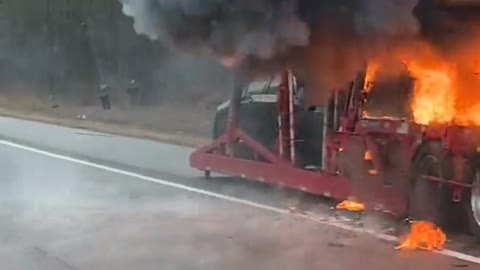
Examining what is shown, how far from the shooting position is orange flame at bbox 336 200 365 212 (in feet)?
38.0

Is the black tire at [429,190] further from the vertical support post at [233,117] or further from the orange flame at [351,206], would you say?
the vertical support post at [233,117]

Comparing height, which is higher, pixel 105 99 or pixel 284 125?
pixel 105 99

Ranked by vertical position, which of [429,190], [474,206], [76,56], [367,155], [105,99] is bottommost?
[474,206]

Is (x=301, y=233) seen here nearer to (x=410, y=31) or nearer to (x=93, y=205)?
(x=410, y=31)

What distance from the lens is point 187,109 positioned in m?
34.4

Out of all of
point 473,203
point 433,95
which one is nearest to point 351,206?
point 433,95

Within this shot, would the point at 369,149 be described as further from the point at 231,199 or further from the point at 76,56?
the point at 76,56

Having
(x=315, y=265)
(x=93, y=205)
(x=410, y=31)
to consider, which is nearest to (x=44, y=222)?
(x=93, y=205)

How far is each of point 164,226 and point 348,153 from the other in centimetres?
222

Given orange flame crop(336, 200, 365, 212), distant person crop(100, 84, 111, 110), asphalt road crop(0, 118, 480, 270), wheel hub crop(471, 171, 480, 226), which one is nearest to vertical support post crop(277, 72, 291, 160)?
asphalt road crop(0, 118, 480, 270)

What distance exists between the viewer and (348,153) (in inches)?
450

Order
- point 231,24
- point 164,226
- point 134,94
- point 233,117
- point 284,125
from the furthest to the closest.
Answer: point 134,94, point 233,117, point 284,125, point 164,226, point 231,24

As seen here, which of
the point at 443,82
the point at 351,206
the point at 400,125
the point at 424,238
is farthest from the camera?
the point at 351,206

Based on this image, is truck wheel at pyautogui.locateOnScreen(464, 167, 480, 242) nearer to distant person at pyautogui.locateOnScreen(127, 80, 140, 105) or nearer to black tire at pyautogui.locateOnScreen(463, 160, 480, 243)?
black tire at pyautogui.locateOnScreen(463, 160, 480, 243)
